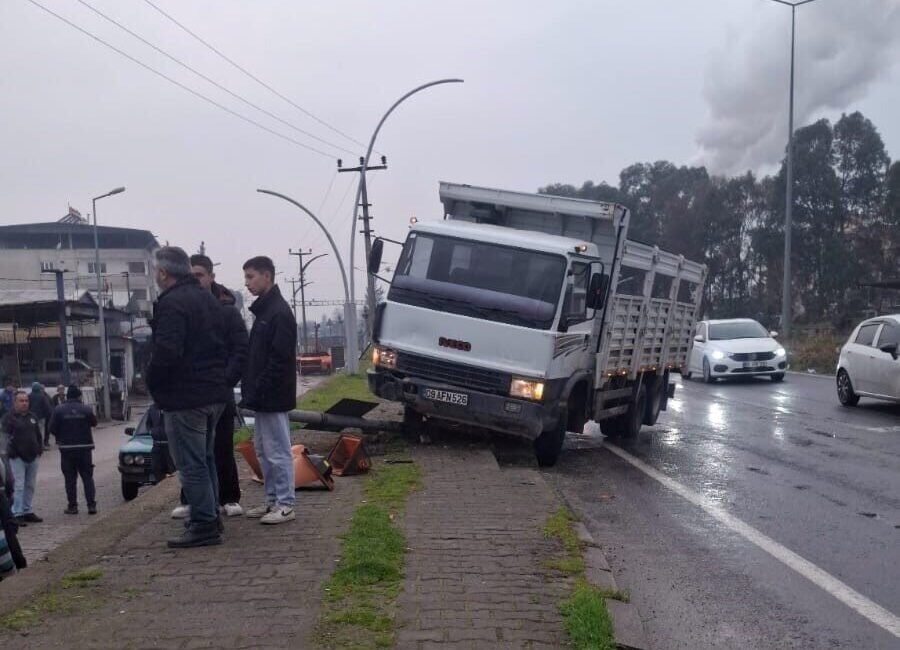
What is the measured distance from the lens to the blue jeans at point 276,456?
22.8ft

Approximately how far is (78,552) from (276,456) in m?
1.46

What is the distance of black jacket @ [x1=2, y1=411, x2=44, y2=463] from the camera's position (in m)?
13.9

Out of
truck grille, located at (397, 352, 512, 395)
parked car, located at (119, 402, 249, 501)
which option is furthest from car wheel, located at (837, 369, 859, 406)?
parked car, located at (119, 402, 249, 501)

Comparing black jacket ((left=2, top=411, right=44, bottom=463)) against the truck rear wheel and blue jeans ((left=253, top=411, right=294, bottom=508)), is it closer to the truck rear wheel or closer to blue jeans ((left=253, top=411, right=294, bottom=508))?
the truck rear wheel

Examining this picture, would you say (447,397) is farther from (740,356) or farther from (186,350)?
(740,356)

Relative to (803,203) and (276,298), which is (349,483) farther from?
(803,203)

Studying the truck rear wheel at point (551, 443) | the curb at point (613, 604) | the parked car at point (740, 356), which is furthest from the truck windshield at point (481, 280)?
the parked car at point (740, 356)

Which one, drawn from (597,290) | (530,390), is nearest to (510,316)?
(530,390)

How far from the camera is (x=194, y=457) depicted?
6.21 m

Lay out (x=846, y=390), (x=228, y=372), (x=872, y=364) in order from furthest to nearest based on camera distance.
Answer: (x=846, y=390)
(x=872, y=364)
(x=228, y=372)

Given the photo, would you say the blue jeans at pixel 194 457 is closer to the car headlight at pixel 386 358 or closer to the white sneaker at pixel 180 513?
the white sneaker at pixel 180 513

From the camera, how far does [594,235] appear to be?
1205 centimetres

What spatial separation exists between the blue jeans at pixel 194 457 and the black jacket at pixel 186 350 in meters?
0.09

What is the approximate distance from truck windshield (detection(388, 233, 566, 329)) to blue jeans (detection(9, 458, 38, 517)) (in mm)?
6743
